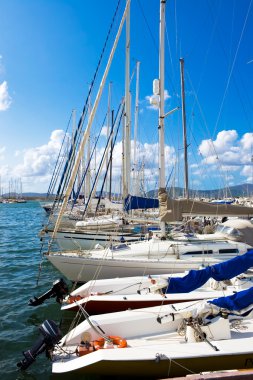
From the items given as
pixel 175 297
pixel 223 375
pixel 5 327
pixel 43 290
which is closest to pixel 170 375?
pixel 223 375

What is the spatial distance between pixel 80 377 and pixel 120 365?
1294mm

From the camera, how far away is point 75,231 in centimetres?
1902

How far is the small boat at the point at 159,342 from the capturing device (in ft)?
17.9

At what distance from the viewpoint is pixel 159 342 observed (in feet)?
20.0

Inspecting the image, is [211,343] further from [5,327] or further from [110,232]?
[110,232]

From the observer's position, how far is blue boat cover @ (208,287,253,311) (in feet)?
21.5

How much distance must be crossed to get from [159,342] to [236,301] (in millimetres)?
1935

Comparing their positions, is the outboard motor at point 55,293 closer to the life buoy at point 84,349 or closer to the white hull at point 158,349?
the white hull at point 158,349

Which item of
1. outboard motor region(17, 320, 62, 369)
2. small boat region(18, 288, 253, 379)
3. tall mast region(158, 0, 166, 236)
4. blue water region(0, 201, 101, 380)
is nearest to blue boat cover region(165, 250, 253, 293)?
small boat region(18, 288, 253, 379)

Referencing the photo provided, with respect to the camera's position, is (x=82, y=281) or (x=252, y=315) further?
(x=82, y=281)

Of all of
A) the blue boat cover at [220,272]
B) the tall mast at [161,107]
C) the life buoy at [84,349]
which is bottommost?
the life buoy at [84,349]

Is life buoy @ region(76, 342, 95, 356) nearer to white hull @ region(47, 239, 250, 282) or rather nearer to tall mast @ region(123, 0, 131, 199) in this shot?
white hull @ region(47, 239, 250, 282)

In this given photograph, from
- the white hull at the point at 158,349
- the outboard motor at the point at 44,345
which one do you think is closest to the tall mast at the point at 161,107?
the white hull at the point at 158,349

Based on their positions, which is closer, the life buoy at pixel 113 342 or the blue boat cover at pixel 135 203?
the life buoy at pixel 113 342
